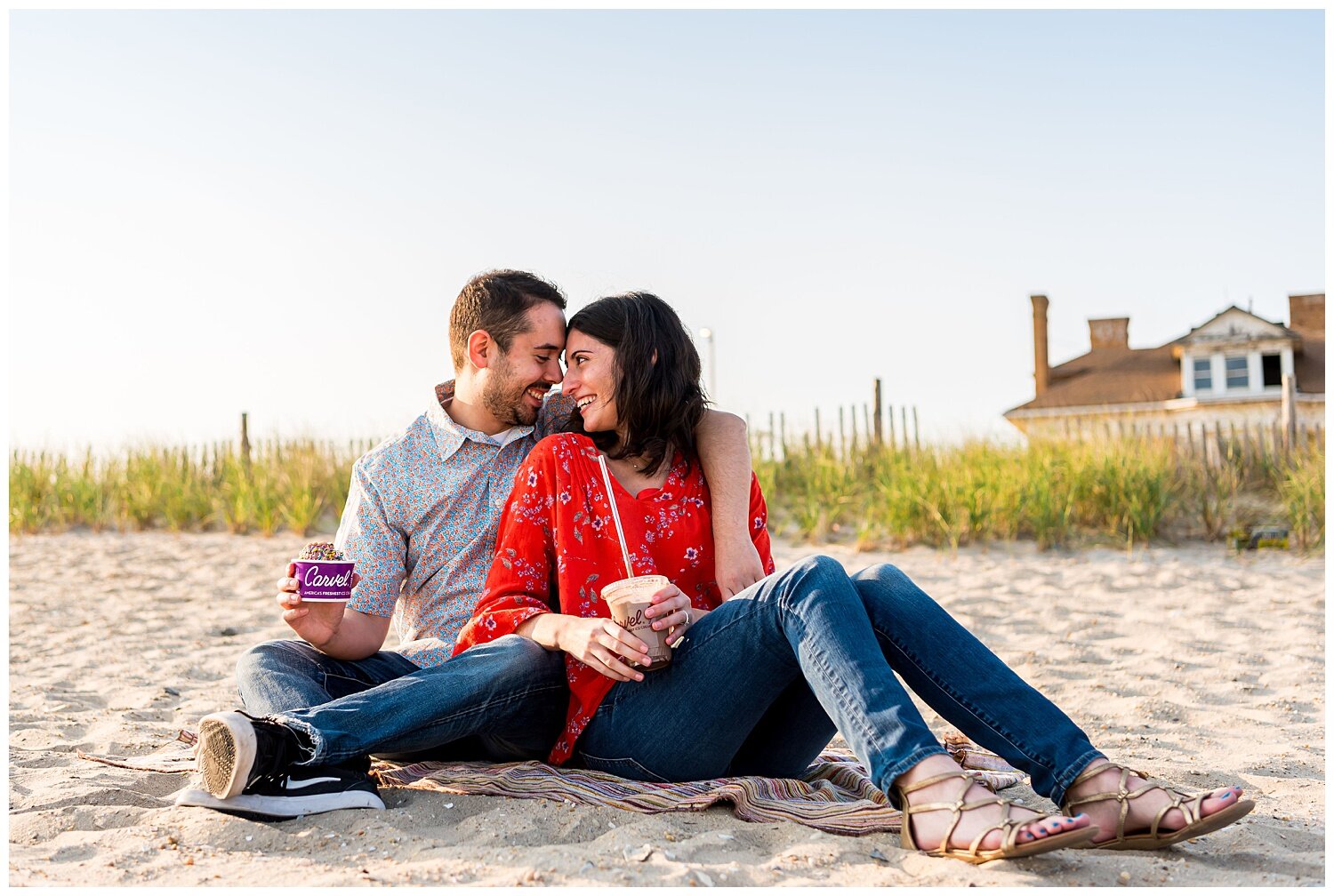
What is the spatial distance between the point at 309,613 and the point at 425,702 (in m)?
0.39

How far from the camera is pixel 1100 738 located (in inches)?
147

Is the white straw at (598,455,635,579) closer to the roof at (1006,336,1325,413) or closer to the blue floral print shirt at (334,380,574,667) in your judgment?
the blue floral print shirt at (334,380,574,667)

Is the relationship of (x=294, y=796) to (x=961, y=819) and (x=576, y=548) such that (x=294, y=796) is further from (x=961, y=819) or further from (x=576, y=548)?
(x=961, y=819)

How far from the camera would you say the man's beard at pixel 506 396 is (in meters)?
3.17

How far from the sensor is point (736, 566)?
2.73 metres

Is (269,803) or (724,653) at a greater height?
(724,653)

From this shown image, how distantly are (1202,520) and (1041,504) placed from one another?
143cm

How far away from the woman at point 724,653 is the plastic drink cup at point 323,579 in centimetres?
31

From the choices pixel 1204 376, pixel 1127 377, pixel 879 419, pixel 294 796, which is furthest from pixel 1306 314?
pixel 294 796

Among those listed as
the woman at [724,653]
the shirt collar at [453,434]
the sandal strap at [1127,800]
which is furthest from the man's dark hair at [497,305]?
the sandal strap at [1127,800]

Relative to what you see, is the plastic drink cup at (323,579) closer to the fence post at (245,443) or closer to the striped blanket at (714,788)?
the striped blanket at (714,788)

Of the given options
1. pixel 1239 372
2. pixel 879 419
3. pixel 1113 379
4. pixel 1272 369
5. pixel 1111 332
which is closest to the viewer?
pixel 879 419

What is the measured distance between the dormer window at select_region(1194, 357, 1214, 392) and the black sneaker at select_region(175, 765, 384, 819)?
75.5 feet

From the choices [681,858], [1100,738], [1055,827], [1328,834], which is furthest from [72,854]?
[1100,738]
